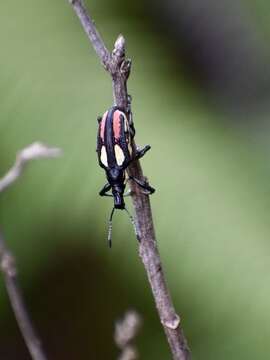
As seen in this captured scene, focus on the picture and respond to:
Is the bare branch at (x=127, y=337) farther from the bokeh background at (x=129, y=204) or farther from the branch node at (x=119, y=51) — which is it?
the bokeh background at (x=129, y=204)

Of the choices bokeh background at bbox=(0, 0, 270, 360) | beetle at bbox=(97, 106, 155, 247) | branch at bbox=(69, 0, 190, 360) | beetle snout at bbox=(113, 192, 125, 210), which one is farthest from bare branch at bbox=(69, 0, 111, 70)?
bokeh background at bbox=(0, 0, 270, 360)

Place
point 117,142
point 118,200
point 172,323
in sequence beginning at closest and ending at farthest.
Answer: point 172,323, point 117,142, point 118,200

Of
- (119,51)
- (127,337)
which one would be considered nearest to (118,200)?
(127,337)

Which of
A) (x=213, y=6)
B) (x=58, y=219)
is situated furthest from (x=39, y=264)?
(x=213, y=6)

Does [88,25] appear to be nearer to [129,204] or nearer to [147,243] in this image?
[147,243]

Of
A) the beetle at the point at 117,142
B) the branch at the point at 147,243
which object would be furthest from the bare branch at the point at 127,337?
the beetle at the point at 117,142

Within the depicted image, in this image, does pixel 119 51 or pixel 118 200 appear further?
pixel 118 200

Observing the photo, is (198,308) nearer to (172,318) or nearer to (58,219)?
(58,219)

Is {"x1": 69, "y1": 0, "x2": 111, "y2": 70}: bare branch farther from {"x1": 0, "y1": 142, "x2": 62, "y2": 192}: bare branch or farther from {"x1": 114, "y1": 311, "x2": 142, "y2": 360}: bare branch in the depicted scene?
{"x1": 114, "y1": 311, "x2": 142, "y2": 360}: bare branch

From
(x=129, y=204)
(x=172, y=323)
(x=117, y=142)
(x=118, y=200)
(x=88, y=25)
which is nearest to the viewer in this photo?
(x=88, y=25)
